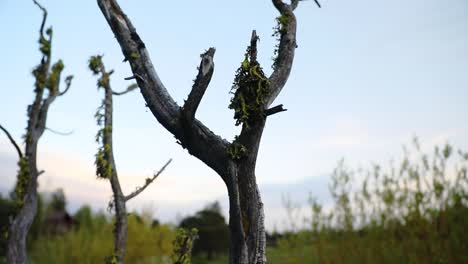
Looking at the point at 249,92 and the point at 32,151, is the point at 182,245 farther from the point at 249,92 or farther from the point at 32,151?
the point at 32,151

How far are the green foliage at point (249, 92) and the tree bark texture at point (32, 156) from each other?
4.57 metres

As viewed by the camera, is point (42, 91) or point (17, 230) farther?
point (42, 91)

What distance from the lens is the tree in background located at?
58.4ft

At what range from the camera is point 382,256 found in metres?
8.15

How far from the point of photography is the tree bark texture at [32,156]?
6.34m

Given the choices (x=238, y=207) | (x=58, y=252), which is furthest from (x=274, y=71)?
(x=58, y=252)

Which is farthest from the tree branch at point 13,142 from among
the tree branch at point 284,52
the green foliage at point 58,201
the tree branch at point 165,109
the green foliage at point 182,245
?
the green foliage at point 58,201

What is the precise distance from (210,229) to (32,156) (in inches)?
461

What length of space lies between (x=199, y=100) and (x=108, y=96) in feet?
14.2

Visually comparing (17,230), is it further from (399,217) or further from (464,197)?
(464,197)

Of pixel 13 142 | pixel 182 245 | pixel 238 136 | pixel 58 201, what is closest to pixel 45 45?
pixel 13 142

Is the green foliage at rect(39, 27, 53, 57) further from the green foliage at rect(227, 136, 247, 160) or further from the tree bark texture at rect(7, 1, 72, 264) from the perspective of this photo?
the green foliage at rect(227, 136, 247, 160)

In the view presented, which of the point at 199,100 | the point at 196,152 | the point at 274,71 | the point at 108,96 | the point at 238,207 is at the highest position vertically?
the point at 108,96

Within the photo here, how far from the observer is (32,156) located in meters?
6.72
